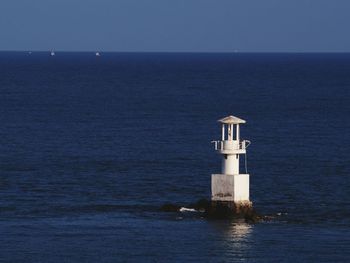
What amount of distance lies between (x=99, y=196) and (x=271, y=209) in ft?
27.1

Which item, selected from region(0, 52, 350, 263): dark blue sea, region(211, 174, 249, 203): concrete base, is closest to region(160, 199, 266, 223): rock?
region(211, 174, 249, 203): concrete base

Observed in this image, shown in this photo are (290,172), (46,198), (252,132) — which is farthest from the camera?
(252,132)

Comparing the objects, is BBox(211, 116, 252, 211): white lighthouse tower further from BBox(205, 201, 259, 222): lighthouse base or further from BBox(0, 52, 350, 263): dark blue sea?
BBox(0, 52, 350, 263): dark blue sea

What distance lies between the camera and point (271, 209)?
202ft

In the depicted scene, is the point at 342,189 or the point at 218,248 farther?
the point at 342,189

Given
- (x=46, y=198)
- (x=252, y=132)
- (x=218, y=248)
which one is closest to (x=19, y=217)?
(x=46, y=198)

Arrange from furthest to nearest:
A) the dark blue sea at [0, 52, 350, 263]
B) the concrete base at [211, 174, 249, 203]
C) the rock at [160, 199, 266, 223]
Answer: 1. the rock at [160, 199, 266, 223]
2. the concrete base at [211, 174, 249, 203]
3. the dark blue sea at [0, 52, 350, 263]

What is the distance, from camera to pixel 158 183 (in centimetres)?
6950

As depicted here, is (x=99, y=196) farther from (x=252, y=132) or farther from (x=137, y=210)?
(x=252, y=132)

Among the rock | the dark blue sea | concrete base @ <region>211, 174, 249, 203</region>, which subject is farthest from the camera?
the rock

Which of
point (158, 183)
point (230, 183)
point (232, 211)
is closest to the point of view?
point (230, 183)

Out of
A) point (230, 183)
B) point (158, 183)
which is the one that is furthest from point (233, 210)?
point (158, 183)

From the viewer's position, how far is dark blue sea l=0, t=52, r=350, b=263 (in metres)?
52.6

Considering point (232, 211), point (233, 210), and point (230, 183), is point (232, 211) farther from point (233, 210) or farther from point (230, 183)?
point (230, 183)
